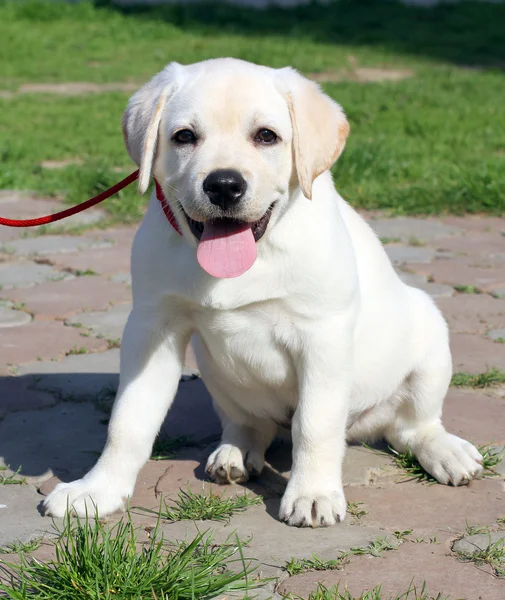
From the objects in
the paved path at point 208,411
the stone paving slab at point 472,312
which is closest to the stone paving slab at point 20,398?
the paved path at point 208,411

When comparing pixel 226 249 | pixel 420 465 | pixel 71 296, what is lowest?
pixel 71 296

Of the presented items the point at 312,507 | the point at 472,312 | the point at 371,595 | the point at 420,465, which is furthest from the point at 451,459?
the point at 472,312

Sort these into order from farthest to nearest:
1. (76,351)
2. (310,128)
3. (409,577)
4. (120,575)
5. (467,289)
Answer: (467,289)
(76,351)
(310,128)
(409,577)
(120,575)

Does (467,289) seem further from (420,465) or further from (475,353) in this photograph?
(420,465)

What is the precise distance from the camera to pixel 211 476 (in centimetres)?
328

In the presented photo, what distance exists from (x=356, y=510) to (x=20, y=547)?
0.97m

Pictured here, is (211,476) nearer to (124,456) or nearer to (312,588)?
(124,456)

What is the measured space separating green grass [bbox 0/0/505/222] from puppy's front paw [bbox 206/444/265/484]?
11.4ft

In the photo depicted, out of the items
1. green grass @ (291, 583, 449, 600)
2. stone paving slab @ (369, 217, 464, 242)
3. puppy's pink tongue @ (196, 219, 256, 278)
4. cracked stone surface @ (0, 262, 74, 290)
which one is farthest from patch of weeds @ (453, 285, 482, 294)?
green grass @ (291, 583, 449, 600)

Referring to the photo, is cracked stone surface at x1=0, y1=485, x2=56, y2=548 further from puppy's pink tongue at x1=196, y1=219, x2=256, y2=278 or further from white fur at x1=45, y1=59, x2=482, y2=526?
puppy's pink tongue at x1=196, y1=219, x2=256, y2=278

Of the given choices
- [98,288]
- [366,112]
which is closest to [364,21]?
[366,112]

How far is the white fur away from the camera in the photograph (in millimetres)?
2959

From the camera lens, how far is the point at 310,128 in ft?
9.96

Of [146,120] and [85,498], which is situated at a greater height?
[146,120]
